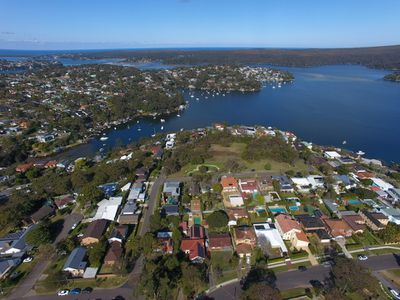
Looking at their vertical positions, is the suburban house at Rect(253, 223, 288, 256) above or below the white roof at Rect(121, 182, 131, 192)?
above

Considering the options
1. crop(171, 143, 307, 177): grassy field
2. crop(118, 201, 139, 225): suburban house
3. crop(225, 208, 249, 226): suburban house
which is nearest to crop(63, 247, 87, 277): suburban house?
crop(118, 201, 139, 225): suburban house

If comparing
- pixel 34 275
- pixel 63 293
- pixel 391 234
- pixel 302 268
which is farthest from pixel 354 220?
pixel 34 275

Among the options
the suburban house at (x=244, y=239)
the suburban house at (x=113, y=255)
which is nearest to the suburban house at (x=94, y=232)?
the suburban house at (x=113, y=255)

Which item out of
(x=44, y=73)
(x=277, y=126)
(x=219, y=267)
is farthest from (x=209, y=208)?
(x=44, y=73)

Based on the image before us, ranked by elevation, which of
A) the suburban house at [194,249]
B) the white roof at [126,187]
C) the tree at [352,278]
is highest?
the tree at [352,278]

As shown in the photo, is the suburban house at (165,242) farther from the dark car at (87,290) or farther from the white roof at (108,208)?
the white roof at (108,208)

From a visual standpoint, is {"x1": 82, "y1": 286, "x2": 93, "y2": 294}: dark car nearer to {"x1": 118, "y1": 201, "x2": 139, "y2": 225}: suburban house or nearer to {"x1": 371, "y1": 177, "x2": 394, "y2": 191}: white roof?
{"x1": 118, "y1": 201, "x2": 139, "y2": 225}: suburban house
